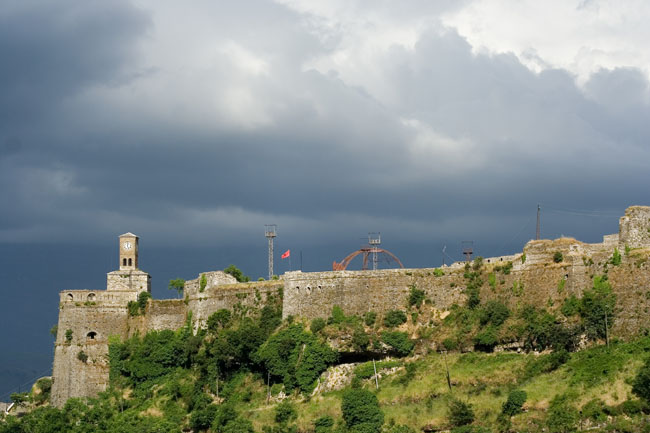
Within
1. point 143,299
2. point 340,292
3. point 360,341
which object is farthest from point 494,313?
point 143,299

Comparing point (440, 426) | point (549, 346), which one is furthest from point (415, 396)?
point (549, 346)

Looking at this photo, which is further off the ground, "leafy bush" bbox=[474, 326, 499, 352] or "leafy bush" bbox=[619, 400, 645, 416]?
"leafy bush" bbox=[474, 326, 499, 352]

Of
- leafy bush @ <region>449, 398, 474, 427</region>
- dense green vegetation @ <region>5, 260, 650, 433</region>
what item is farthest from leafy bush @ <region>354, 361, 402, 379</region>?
leafy bush @ <region>449, 398, 474, 427</region>

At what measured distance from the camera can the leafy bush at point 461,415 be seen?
A: 7262 centimetres

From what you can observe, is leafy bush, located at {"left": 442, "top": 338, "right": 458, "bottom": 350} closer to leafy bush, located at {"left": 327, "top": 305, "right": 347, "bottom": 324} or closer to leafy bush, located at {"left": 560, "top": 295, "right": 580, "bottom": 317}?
leafy bush, located at {"left": 560, "top": 295, "right": 580, "bottom": 317}

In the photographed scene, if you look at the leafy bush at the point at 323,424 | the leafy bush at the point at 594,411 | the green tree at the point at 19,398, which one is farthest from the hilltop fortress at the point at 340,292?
the leafy bush at the point at 323,424

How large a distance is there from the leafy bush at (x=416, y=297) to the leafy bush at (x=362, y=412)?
38.7 feet

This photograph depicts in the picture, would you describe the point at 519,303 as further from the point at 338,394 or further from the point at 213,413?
the point at 213,413

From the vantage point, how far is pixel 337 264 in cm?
10256

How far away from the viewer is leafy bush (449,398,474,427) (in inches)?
2859

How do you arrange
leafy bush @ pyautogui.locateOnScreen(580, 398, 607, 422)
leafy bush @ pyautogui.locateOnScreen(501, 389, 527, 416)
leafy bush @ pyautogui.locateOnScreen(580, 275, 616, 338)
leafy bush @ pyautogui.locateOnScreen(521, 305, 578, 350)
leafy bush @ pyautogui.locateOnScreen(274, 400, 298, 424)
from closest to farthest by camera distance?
1. leafy bush @ pyautogui.locateOnScreen(580, 398, 607, 422)
2. leafy bush @ pyautogui.locateOnScreen(501, 389, 527, 416)
3. leafy bush @ pyautogui.locateOnScreen(580, 275, 616, 338)
4. leafy bush @ pyautogui.locateOnScreen(521, 305, 578, 350)
5. leafy bush @ pyautogui.locateOnScreen(274, 400, 298, 424)

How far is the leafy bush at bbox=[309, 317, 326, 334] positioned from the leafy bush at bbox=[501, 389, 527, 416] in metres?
22.6

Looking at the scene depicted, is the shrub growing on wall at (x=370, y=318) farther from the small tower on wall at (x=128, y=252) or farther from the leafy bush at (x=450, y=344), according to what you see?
the small tower on wall at (x=128, y=252)

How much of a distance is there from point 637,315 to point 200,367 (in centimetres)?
4132
